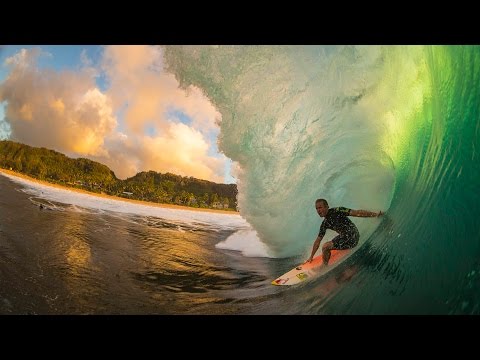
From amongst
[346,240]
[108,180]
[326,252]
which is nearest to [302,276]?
[326,252]

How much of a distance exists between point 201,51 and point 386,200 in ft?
17.9

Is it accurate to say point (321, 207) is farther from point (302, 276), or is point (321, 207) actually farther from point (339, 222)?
point (302, 276)

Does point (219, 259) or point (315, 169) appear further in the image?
point (219, 259)

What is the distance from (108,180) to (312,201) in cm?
3011

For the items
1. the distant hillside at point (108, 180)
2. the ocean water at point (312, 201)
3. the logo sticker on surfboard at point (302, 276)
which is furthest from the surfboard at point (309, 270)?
the distant hillside at point (108, 180)

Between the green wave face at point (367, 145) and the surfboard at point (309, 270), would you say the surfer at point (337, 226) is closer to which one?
the surfboard at point (309, 270)

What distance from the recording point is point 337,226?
220 inches

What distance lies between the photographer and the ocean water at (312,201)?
423 cm

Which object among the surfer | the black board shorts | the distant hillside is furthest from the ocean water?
the distant hillside
